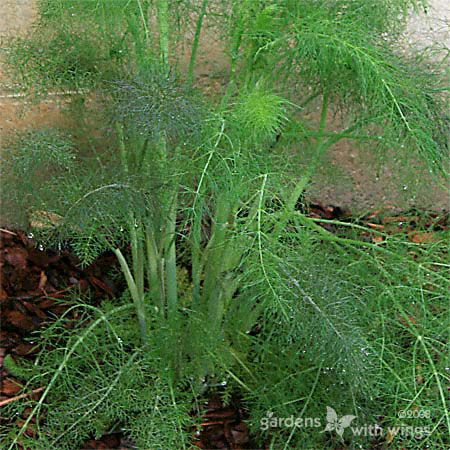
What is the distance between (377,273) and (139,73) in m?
0.66

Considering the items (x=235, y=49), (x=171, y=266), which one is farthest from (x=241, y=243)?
(x=235, y=49)

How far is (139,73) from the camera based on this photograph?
1473 mm

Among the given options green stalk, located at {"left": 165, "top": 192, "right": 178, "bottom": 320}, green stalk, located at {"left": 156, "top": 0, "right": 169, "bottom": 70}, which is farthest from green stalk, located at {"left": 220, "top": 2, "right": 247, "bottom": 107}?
green stalk, located at {"left": 165, "top": 192, "right": 178, "bottom": 320}

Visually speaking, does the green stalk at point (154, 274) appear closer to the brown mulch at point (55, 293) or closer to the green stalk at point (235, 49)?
the brown mulch at point (55, 293)

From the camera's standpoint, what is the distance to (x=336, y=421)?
1.48 meters

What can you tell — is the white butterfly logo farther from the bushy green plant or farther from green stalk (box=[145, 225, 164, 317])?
green stalk (box=[145, 225, 164, 317])

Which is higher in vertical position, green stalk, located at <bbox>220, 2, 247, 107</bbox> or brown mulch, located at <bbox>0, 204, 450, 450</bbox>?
green stalk, located at <bbox>220, 2, 247, 107</bbox>

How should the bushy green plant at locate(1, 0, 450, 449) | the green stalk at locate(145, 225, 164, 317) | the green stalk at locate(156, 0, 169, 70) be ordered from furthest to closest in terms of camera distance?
the green stalk at locate(145, 225, 164, 317)
the green stalk at locate(156, 0, 169, 70)
the bushy green plant at locate(1, 0, 450, 449)

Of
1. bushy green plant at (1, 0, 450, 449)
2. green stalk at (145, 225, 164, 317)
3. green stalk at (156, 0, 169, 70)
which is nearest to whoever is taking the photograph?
bushy green plant at (1, 0, 450, 449)

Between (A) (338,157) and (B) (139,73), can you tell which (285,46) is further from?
(A) (338,157)

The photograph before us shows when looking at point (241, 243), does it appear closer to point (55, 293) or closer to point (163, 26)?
point (163, 26)

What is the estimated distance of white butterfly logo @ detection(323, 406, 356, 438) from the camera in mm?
1478

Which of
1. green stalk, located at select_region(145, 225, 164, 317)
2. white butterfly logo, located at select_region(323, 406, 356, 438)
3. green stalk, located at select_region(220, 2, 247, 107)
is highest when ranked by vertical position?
green stalk, located at select_region(220, 2, 247, 107)

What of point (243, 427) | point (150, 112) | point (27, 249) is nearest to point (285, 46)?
point (150, 112)
